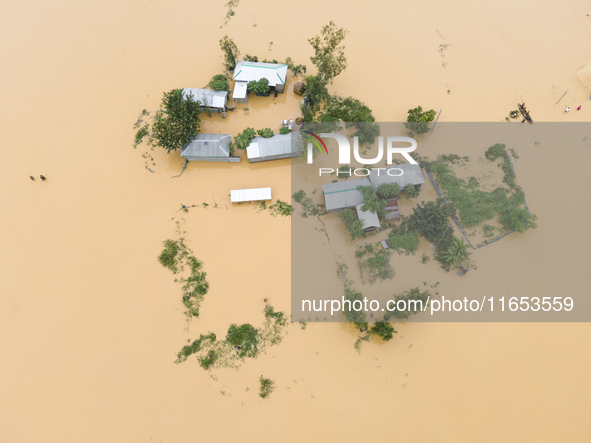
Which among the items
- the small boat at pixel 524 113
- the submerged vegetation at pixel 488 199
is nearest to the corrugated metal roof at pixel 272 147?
the submerged vegetation at pixel 488 199

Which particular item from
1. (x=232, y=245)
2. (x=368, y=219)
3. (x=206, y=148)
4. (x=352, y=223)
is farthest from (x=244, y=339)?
(x=206, y=148)

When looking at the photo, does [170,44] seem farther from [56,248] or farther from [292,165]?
[56,248]

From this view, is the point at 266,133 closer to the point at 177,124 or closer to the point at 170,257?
the point at 177,124

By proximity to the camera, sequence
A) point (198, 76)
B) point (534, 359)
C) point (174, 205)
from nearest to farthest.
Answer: point (534, 359) → point (174, 205) → point (198, 76)

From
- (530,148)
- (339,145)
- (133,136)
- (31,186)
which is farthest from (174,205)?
(530,148)

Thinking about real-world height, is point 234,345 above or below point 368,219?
below

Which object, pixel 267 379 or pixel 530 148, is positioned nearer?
pixel 267 379

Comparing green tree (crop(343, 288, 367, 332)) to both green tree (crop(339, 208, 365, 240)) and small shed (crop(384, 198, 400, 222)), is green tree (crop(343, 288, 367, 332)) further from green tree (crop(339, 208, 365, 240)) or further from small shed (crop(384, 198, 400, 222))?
small shed (crop(384, 198, 400, 222))
